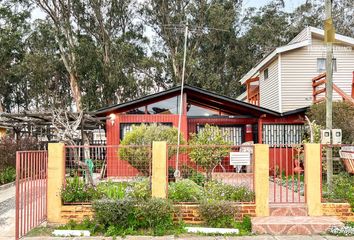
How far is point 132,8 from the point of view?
3103 cm

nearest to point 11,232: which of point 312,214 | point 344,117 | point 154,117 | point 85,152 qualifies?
point 85,152

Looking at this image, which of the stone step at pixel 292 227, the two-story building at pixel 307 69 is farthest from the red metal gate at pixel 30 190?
the two-story building at pixel 307 69

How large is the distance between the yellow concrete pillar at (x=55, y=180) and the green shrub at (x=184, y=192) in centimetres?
215

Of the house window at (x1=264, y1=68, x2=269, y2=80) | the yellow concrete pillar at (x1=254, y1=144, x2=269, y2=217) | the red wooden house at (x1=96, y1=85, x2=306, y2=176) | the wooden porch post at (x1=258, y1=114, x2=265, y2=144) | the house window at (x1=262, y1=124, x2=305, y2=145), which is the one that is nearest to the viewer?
the yellow concrete pillar at (x1=254, y1=144, x2=269, y2=217)

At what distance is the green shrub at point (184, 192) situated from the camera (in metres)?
7.92

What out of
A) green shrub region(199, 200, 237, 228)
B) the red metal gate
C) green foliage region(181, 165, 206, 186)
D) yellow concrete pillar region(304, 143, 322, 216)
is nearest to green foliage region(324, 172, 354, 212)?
yellow concrete pillar region(304, 143, 322, 216)

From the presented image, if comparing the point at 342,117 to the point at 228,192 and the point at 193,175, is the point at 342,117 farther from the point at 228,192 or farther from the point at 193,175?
the point at 228,192

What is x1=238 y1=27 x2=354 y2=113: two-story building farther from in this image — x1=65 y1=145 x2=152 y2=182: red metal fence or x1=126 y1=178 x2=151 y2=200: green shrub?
x1=126 y1=178 x2=151 y2=200: green shrub

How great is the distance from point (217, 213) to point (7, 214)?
4781 millimetres

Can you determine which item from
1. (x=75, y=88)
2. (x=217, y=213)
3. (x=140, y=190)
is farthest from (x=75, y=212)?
(x=75, y=88)

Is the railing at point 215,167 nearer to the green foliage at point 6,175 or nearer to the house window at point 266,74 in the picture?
the green foliage at point 6,175

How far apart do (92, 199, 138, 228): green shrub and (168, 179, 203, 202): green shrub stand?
960mm

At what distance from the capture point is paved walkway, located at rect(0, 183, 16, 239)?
7293 millimetres

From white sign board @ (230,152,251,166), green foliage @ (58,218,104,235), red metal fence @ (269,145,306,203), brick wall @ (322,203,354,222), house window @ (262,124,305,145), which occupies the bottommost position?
green foliage @ (58,218,104,235)
